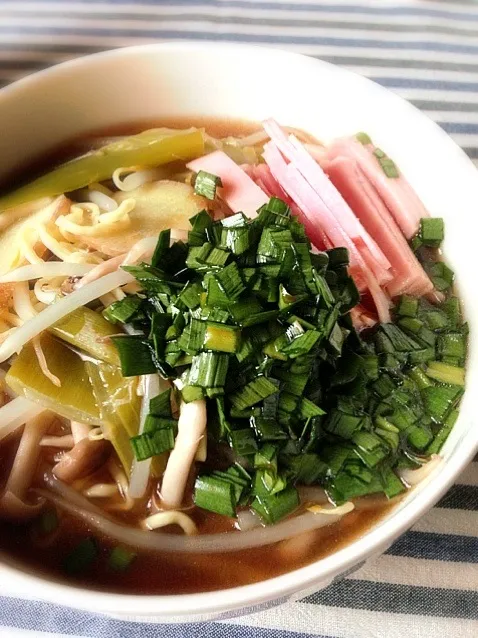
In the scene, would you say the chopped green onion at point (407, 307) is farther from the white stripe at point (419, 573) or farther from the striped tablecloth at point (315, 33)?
the striped tablecloth at point (315, 33)

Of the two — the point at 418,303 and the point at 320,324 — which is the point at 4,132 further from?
the point at 418,303

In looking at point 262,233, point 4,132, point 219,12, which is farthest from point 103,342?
point 219,12

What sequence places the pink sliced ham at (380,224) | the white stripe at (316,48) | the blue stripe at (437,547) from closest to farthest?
the blue stripe at (437,547)
the pink sliced ham at (380,224)
the white stripe at (316,48)

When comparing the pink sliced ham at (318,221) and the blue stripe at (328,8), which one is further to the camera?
the blue stripe at (328,8)

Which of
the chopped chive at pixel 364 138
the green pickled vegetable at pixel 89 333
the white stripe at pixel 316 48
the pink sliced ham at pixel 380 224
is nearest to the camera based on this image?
the green pickled vegetable at pixel 89 333

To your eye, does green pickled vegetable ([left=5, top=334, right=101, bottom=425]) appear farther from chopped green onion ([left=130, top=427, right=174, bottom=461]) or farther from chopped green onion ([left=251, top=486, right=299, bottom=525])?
chopped green onion ([left=251, top=486, right=299, bottom=525])

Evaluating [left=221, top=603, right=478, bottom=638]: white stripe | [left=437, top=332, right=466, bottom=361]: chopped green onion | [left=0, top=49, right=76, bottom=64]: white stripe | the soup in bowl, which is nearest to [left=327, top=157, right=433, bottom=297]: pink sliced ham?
the soup in bowl

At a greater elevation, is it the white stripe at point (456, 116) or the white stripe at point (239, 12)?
the white stripe at point (239, 12)

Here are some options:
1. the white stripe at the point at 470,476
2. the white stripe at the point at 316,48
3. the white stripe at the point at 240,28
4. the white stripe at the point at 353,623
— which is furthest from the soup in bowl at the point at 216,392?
the white stripe at the point at 240,28
